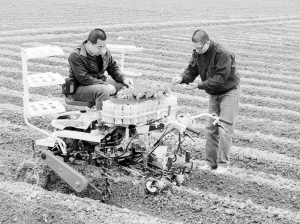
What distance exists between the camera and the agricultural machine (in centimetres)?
487

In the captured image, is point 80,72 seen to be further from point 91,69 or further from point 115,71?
point 115,71

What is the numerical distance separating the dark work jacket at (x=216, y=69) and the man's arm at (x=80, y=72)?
1007 mm

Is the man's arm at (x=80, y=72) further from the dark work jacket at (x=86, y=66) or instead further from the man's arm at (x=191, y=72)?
the man's arm at (x=191, y=72)

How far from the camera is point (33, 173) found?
16.8 feet

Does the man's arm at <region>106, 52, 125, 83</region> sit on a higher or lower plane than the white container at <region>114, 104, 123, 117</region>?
higher

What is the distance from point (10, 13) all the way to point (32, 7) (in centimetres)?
248

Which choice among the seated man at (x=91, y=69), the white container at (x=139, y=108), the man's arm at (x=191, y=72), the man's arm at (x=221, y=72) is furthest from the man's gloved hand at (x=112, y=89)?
the man's arm at (x=221, y=72)

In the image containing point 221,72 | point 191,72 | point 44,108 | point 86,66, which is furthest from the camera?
point 191,72

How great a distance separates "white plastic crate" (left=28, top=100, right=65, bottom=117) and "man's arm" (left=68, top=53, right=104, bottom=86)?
→ 39 centimetres


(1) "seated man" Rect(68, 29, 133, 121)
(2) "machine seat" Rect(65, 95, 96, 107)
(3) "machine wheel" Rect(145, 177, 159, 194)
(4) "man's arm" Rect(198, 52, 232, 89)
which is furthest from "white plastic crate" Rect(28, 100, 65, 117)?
(4) "man's arm" Rect(198, 52, 232, 89)

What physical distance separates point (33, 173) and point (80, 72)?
3.71ft

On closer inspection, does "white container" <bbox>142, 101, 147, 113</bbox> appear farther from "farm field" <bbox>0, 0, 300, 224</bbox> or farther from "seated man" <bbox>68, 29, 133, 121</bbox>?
"seated man" <bbox>68, 29, 133, 121</bbox>

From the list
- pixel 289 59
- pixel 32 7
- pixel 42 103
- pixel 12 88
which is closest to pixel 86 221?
pixel 42 103

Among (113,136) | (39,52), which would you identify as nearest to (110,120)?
(113,136)
